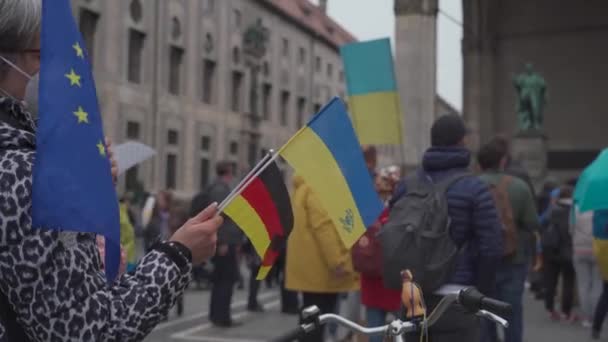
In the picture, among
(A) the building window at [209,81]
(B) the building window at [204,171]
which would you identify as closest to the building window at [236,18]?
(A) the building window at [209,81]

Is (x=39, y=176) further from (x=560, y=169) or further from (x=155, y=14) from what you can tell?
(x=155, y=14)

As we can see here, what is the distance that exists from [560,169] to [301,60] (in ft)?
101

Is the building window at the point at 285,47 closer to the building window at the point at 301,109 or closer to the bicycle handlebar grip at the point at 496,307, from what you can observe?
the building window at the point at 301,109

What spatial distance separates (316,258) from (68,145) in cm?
523

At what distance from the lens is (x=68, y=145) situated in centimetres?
166

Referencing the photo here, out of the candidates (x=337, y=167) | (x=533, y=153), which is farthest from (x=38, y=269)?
(x=533, y=153)

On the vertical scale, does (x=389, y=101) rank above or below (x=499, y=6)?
below

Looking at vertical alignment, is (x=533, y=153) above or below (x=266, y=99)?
below

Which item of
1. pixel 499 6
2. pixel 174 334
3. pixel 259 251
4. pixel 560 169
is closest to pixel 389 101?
pixel 174 334

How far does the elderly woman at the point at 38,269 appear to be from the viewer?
157cm

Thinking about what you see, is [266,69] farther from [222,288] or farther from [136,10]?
[222,288]

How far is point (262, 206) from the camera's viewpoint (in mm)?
2750

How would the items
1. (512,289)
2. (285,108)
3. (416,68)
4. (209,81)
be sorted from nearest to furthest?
(512,289) < (416,68) < (209,81) < (285,108)

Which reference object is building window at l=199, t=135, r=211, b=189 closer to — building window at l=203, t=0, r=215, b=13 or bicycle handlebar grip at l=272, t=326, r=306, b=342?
building window at l=203, t=0, r=215, b=13
